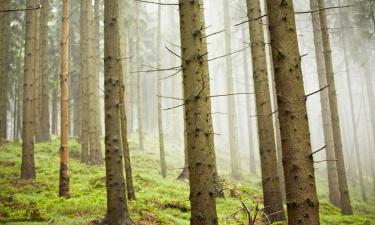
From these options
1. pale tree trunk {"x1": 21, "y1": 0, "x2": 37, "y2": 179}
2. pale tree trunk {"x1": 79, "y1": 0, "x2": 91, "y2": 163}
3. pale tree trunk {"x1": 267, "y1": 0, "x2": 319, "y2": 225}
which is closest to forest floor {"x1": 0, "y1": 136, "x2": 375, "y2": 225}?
pale tree trunk {"x1": 21, "y1": 0, "x2": 37, "y2": 179}

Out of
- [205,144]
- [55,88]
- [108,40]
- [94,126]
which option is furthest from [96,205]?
[55,88]

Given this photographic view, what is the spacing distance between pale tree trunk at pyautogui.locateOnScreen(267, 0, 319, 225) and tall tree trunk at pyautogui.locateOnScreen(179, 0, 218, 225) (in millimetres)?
1143

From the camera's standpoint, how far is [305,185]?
3.54 m

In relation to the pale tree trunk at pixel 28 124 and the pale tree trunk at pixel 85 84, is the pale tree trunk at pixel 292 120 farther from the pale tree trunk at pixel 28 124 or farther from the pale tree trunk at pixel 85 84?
the pale tree trunk at pixel 85 84

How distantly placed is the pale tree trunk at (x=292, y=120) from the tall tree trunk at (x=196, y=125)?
45.0 inches

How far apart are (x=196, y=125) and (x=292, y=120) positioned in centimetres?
145

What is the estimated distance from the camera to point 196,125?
15.3 ft

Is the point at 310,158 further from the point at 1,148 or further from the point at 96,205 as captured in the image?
the point at 1,148

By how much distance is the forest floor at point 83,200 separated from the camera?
24.1 feet

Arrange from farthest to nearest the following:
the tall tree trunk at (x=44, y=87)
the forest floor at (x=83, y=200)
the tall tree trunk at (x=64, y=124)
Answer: the tall tree trunk at (x=44, y=87), the tall tree trunk at (x=64, y=124), the forest floor at (x=83, y=200)

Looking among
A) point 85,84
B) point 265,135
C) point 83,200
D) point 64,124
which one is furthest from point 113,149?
point 85,84

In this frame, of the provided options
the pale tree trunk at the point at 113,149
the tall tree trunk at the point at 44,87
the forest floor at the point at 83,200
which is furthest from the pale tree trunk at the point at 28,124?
the tall tree trunk at the point at 44,87

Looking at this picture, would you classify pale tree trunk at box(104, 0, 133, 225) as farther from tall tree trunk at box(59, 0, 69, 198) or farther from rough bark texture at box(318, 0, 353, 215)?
rough bark texture at box(318, 0, 353, 215)

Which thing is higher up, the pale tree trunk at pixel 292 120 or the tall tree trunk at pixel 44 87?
the tall tree trunk at pixel 44 87
